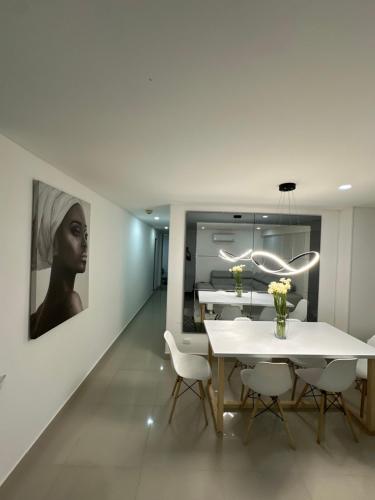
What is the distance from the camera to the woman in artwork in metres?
2.11

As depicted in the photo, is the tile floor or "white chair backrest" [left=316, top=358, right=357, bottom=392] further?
"white chair backrest" [left=316, top=358, right=357, bottom=392]

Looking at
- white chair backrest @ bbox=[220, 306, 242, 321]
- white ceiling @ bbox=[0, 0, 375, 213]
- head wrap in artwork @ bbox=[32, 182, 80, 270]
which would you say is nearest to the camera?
white ceiling @ bbox=[0, 0, 375, 213]

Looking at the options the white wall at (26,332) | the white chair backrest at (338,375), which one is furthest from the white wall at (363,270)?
the white wall at (26,332)

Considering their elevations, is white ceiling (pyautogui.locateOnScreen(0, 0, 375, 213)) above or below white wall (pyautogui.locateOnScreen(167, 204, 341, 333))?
above

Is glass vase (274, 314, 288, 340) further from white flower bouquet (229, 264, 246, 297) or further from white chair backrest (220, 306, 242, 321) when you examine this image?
white flower bouquet (229, 264, 246, 297)

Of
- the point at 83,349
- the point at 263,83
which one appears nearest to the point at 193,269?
the point at 83,349

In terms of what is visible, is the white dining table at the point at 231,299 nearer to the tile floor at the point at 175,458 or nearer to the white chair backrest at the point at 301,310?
the white chair backrest at the point at 301,310

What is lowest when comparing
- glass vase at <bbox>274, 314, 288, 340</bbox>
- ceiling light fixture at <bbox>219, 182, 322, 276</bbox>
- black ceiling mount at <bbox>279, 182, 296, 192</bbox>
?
glass vase at <bbox>274, 314, 288, 340</bbox>

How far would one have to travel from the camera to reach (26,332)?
2.02m

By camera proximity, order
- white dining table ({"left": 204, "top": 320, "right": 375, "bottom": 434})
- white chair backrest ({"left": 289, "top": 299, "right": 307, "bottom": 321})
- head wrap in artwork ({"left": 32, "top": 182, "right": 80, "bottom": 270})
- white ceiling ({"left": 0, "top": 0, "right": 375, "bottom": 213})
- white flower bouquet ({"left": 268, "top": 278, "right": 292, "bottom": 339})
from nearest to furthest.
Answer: white ceiling ({"left": 0, "top": 0, "right": 375, "bottom": 213})
head wrap in artwork ({"left": 32, "top": 182, "right": 80, "bottom": 270})
white dining table ({"left": 204, "top": 320, "right": 375, "bottom": 434})
white flower bouquet ({"left": 268, "top": 278, "right": 292, "bottom": 339})
white chair backrest ({"left": 289, "top": 299, "right": 307, "bottom": 321})

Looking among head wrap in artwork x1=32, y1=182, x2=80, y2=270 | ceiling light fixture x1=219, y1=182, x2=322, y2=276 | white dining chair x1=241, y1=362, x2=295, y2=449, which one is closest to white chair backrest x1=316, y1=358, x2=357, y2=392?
white dining chair x1=241, y1=362, x2=295, y2=449

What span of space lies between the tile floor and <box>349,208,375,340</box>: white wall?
176 centimetres

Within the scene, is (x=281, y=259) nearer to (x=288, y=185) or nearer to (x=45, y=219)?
(x=288, y=185)

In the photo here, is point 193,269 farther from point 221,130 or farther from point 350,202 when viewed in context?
point 221,130
